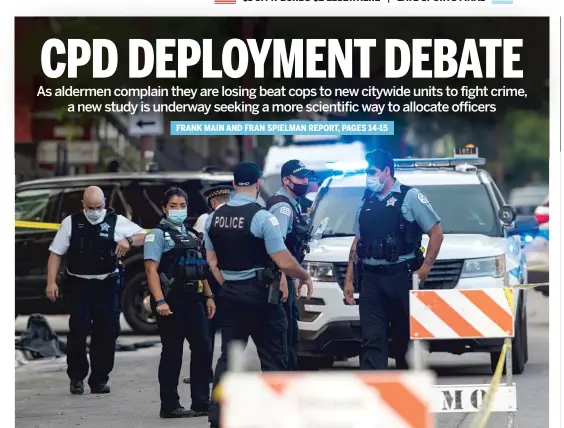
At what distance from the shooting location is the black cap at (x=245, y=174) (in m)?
8.80

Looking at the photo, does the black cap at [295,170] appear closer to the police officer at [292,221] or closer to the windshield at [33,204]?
the police officer at [292,221]

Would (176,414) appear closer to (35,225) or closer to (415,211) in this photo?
(415,211)

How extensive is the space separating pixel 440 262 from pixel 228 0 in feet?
9.30

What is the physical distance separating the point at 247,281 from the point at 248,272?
5 cm

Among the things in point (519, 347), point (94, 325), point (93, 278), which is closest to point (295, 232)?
point (93, 278)

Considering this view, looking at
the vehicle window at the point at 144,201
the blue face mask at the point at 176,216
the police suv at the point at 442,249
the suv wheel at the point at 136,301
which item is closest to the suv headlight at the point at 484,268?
the police suv at the point at 442,249

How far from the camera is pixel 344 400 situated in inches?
236

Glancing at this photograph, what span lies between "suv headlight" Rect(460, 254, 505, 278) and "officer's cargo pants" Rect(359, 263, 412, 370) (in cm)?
117

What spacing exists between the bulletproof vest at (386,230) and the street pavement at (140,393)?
1.08 m

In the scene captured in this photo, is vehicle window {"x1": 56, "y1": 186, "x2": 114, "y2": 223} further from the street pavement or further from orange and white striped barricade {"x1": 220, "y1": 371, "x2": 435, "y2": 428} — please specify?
orange and white striped barricade {"x1": 220, "y1": 371, "x2": 435, "y2": 428}

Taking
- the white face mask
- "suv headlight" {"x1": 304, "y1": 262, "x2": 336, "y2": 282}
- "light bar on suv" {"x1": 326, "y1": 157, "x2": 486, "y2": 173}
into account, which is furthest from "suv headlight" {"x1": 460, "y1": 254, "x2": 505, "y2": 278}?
the white face mask

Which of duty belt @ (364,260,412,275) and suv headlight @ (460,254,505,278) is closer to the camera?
duty belt @ (364,260,412,275)

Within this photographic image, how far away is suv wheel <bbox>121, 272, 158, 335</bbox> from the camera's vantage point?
1453 cm
